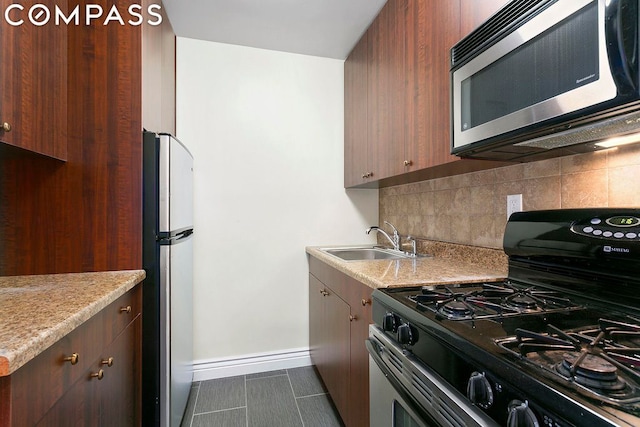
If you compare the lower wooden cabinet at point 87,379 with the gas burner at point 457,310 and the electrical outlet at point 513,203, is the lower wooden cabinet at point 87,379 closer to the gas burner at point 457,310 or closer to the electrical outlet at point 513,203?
the gas burner at point 457,310

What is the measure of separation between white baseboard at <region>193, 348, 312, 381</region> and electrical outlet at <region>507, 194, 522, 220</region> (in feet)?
6.08

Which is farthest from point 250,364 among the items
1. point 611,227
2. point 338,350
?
point 611,227

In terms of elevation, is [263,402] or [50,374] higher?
[50,374]

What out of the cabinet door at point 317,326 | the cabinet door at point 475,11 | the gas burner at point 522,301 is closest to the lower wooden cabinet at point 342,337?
the cabinet door at point 317,326

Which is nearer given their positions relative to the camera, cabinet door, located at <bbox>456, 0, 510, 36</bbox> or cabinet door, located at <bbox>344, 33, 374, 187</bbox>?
cabinet door, located at <bbox>456, 0, 510, 36</bbox>

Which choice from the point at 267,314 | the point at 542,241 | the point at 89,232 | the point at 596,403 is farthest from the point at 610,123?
the point at 267,314

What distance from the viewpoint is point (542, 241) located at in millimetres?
1131

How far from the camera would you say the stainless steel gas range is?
0.51m

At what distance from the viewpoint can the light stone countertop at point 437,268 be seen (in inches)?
49.6

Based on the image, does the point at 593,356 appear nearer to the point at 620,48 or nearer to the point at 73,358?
the point at 620,48

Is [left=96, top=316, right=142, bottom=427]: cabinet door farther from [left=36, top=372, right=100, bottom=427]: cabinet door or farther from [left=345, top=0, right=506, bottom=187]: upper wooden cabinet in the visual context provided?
[left=345, top=0, right=506, bottom=187]: upper wooden cabinet

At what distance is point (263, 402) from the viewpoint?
200 cm

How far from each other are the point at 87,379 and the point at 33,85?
1119 millimetres

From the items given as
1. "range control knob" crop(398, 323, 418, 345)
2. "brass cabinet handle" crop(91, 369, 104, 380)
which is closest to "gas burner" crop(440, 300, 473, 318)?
"range control knob" crop(398, 323, 418, 345)
